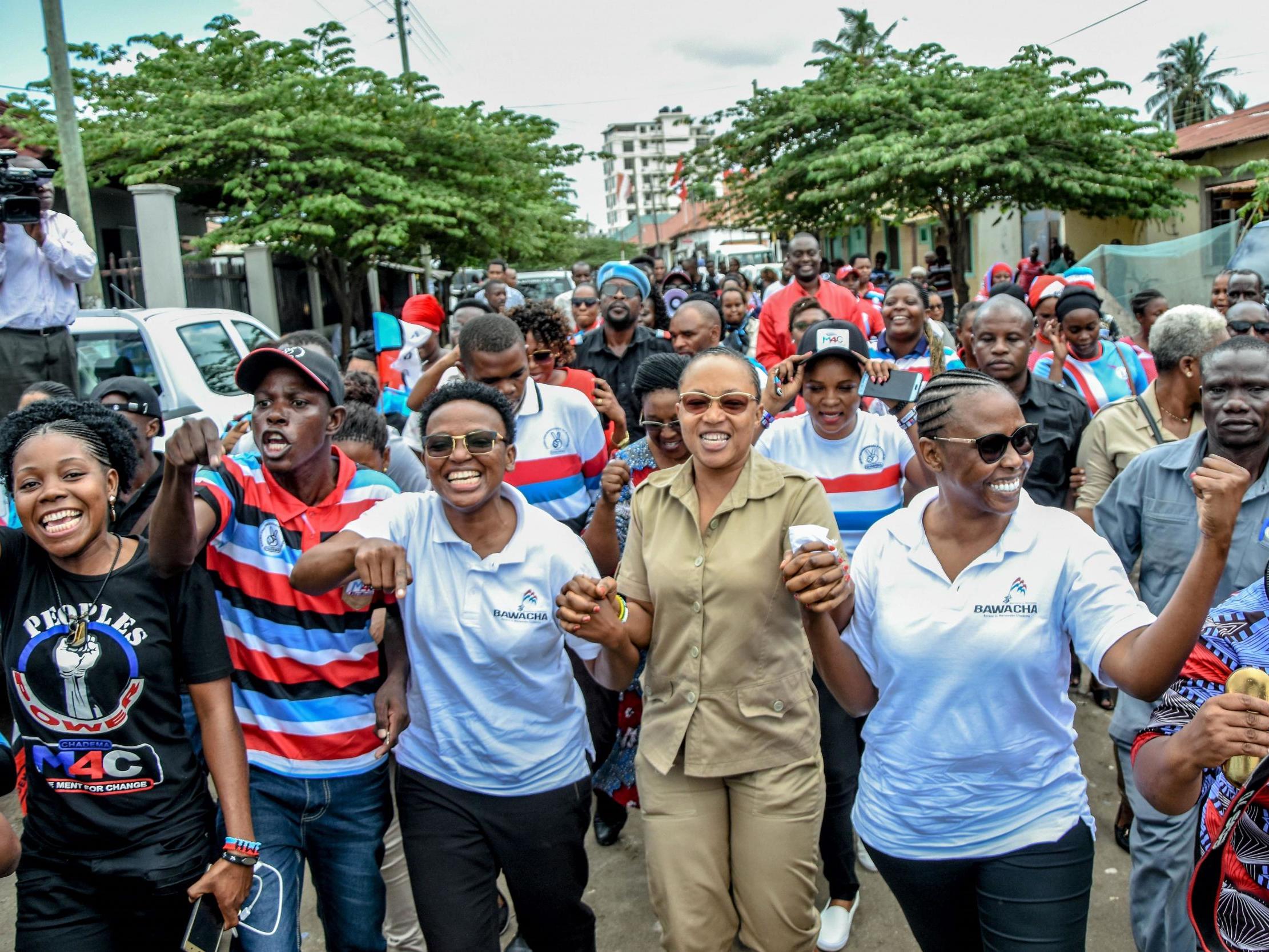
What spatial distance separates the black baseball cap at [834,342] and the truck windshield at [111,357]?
5.45 m

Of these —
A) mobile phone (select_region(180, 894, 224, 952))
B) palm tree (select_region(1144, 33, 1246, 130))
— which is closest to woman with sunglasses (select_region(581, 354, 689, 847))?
mobile phone (select_region(180, 894, 224, 952))

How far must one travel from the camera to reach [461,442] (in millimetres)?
2982

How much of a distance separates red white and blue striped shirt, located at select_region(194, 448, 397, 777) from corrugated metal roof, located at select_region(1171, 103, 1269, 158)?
20195 millimetres

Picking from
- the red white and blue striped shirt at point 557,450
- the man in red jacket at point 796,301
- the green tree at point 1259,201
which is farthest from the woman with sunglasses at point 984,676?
the green tree at point 1259,201

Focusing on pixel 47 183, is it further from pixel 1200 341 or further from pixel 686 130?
pixel 686 130

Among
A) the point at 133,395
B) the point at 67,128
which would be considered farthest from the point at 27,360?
the point at 67,128

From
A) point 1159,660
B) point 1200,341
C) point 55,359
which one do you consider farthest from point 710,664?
point 55,359

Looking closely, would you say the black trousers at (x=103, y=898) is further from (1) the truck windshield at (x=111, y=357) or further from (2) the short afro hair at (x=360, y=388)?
(1) the truck windshield at (x=111, y=357)

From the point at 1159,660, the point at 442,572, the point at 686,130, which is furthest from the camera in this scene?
the point at 686,130

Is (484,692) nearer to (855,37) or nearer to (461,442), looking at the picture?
(461,442)

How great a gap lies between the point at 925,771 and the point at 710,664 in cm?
66

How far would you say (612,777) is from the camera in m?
4.36

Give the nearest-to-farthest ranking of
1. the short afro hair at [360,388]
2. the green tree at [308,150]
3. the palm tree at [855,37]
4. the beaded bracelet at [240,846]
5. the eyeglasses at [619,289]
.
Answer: the beaded bracelet at [240,846], the short afro hair at [360,388], the eyeglasses at [619,289], the green tree at [308,150], the palm tree at [855,37]

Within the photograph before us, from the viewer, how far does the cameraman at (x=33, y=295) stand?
19.5ft
